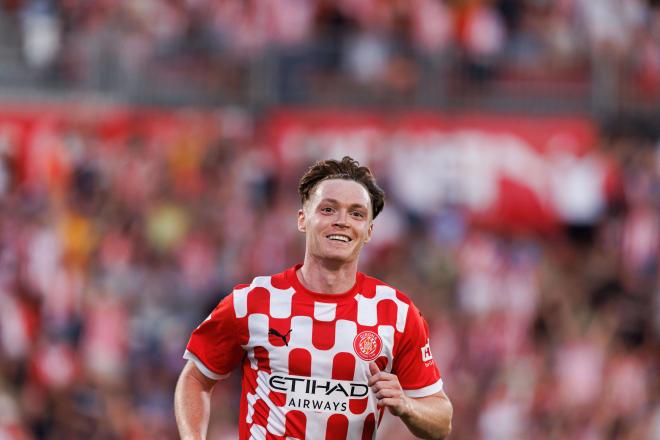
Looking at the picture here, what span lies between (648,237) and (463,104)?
323 cm

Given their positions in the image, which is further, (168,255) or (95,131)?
(95,131)

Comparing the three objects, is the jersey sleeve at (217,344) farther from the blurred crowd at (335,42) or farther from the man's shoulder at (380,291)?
the blurred crowd at (335,42)

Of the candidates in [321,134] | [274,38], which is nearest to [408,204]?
[321,134]

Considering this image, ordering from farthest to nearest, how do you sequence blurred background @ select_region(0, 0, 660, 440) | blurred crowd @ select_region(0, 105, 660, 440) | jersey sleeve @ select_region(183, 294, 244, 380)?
blurred background @ select_region(0, 0, 660, 440), blurred crowd @ select_region(0, 105, 660, 440), jersey sleeve @ select_region(183, 294, 244, 380)

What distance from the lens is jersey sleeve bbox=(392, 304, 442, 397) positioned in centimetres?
578

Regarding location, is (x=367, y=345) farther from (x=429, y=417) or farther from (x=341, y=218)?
(x=341, y=218)

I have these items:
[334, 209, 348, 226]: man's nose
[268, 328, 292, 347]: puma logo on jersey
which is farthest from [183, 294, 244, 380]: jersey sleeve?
[334, 209, 348, 226]: man's nose

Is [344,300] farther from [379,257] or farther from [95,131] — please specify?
[95,131]

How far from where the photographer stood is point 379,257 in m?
14.9

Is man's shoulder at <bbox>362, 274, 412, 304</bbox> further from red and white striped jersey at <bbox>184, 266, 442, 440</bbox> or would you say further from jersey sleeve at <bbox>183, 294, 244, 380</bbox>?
jersey sleeve at <bbox>183, 294, 244, 380</bbox>

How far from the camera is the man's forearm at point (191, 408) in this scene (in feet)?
18.8

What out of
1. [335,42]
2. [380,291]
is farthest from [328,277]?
[335,42]

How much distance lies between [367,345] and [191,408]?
2.53ft

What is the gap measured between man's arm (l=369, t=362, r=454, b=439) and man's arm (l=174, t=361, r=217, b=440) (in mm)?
745
